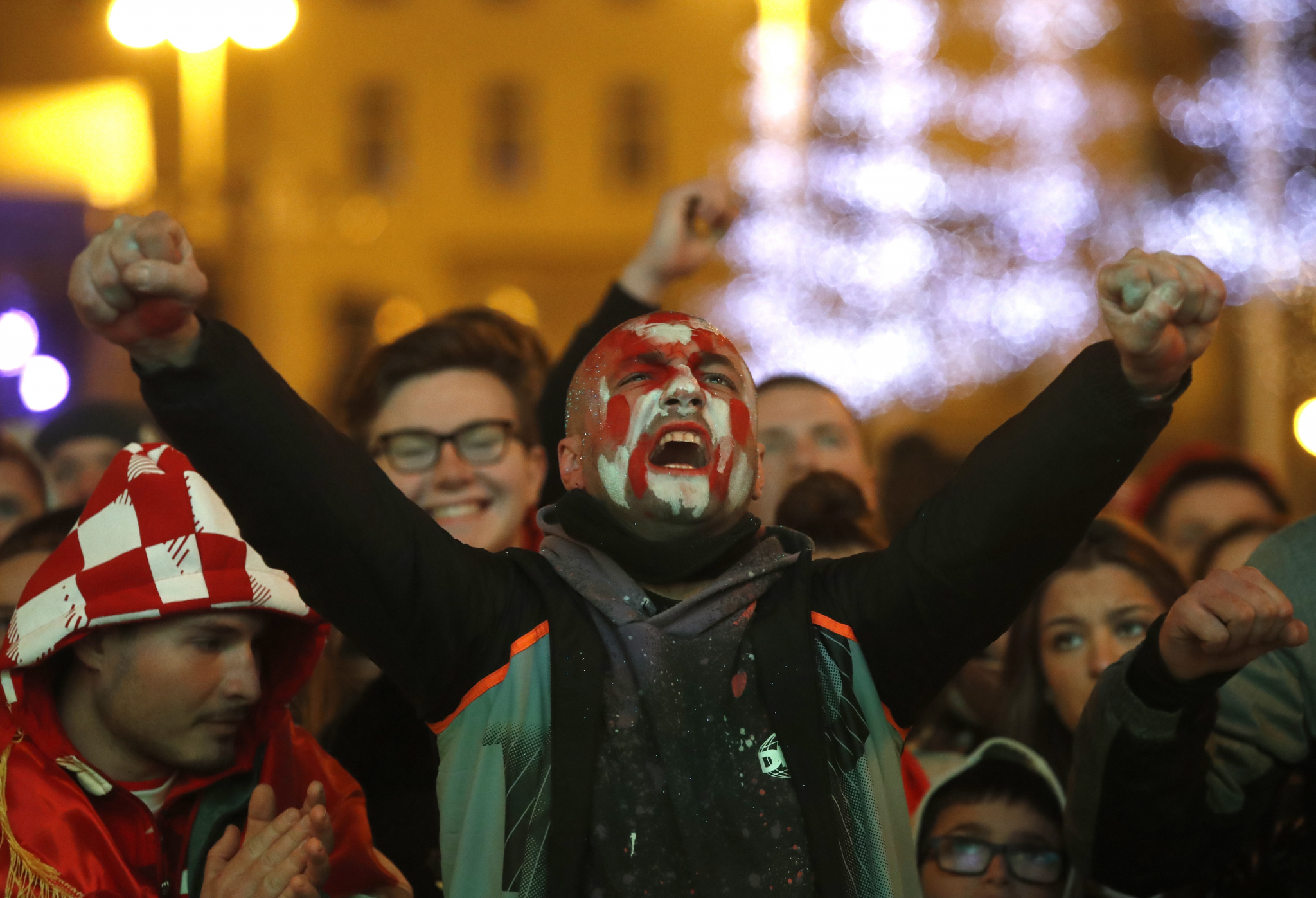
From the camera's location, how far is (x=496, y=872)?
1.83 meters

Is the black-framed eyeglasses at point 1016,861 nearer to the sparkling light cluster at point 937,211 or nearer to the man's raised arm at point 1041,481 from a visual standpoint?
the man's raised arm at point 1041,481

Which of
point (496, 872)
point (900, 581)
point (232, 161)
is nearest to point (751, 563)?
point (900, 581)

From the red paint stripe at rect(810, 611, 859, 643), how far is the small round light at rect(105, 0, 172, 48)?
20.2 feet

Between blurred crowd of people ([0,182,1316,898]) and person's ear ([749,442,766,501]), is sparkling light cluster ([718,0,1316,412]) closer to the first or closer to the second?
blurred crowd of people ([0,182,1316,898])

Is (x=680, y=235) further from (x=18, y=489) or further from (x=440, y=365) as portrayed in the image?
(x=18, y=489)

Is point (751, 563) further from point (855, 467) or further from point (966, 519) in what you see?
point (855, 467)

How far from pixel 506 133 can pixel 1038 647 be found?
19.7 m

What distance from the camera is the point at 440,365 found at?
3.41 metres

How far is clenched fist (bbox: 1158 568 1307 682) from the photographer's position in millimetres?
1956

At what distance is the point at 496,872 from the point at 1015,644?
191cm

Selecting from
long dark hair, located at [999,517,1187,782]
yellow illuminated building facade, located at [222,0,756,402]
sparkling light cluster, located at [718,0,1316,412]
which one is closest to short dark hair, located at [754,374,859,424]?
long dark hair, located at [999,517,1187,782]

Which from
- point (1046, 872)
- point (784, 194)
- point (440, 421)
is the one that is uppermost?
point (784, 194)

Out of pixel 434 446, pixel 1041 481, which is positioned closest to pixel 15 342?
pixel 434 446

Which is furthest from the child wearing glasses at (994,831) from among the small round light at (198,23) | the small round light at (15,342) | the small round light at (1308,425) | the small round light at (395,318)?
the small round light at (395,318)
